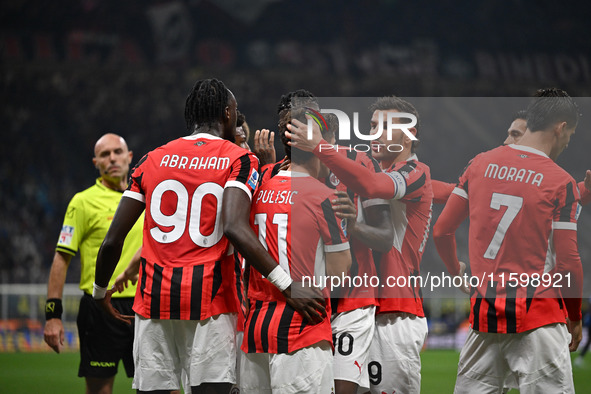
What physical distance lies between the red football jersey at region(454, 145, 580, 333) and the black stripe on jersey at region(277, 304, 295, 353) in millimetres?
1070

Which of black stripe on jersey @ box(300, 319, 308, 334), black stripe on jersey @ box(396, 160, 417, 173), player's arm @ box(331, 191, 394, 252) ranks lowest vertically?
black stripe on jersey @ box(300, 319, 308, 334)

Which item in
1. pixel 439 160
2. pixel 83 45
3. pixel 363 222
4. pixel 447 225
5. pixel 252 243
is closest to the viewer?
pixel 252 243

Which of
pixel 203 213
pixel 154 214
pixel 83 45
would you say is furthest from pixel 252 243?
pixel 83 45

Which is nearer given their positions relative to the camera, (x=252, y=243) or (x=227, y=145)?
(x=252, y=243)

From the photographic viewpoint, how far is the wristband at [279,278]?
322 cm

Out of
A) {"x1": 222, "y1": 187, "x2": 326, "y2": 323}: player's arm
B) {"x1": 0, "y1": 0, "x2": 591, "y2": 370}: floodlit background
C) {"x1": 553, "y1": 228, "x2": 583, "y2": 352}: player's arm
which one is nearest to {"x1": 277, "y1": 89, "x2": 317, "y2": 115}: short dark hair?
{"x1": 222, "y1": 187, "x2": 326, "y2": 323}: player's arm

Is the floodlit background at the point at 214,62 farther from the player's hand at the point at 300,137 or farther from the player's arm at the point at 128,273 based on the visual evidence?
the player's hand at the point at 300,137

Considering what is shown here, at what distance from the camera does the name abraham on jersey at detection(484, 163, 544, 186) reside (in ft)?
12.0

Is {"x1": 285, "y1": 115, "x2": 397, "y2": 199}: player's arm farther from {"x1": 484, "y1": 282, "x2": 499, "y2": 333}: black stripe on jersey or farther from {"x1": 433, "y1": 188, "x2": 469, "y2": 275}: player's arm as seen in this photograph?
{"x1": 484, "y1": 282, "x2": 499, "y2": 333}: black stripe on jersey

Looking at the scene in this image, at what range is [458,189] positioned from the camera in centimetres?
401

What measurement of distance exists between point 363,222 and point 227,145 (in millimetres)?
864

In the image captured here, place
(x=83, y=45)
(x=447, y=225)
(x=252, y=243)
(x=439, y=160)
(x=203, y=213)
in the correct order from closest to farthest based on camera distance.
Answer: (x=252, y=243)
(x=203, y=213)
(x=447, y=225)
(x=439, y=160)
(x=83, y=45)

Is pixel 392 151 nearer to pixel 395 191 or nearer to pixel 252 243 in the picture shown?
pixel 395 191

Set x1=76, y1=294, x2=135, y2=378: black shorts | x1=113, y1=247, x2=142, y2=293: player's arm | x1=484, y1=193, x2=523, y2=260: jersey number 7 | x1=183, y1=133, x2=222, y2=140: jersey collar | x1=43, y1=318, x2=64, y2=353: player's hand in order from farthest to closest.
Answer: x1=76, y1=294, x2=135, y2=378: black shorts → x1=43, y1=318, x2=64, y2=353: player's hand → x1=113, y1=247, x2=142, y2=293: player's arm → x1=484, y1=193, x2=523, y2=260: jersey number 7 → x1=183, y1=133, x2=222, y2=140: jersey collar
